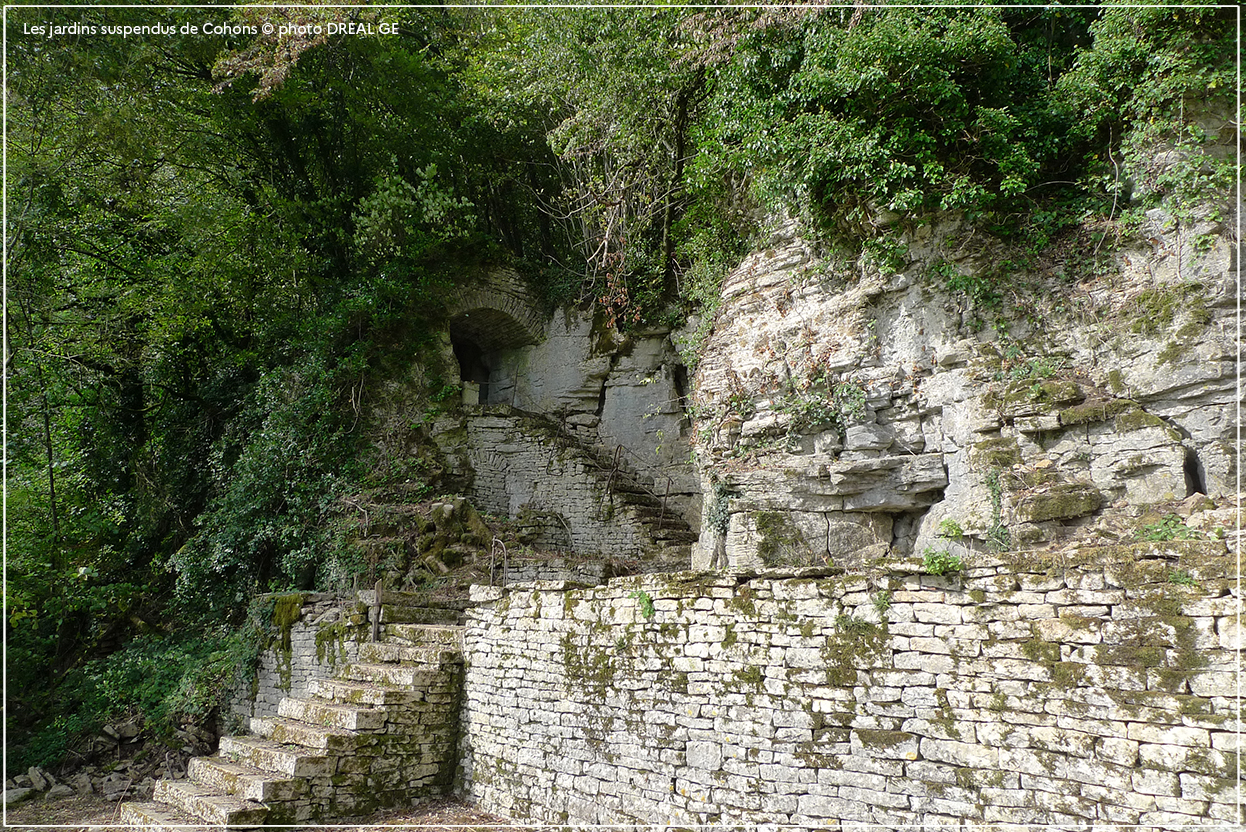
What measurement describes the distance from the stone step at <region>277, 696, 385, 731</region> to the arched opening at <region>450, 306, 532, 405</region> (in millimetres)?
7188

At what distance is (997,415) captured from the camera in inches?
224

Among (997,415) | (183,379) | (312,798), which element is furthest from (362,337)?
(997,415)

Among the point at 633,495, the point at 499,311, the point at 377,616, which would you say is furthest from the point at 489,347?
the point at 377,616

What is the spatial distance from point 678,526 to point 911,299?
536 cm

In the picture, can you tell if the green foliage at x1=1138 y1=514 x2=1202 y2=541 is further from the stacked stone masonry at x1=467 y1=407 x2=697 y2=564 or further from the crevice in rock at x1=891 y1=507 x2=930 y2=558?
the stacked stone masonry at x1=467 y1=407 x2=697 y2=564

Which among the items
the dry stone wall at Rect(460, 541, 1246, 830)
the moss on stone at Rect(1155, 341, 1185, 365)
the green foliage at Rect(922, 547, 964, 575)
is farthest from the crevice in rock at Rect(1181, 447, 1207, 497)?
the green foliage at Rect(922, 547, 964, 575)

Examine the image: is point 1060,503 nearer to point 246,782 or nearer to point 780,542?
point 780,542

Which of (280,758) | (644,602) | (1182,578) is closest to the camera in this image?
(1182,578)

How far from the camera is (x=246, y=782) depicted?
5285 mm

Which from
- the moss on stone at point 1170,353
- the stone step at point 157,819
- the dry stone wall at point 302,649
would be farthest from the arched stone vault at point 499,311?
the moss on stone at point 1170,353

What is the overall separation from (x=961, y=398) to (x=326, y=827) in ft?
20.9

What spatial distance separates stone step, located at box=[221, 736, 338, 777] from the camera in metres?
5.37

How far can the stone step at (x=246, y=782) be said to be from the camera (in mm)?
5184

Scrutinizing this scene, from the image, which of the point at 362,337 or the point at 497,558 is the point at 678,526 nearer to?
the point at 497,558
